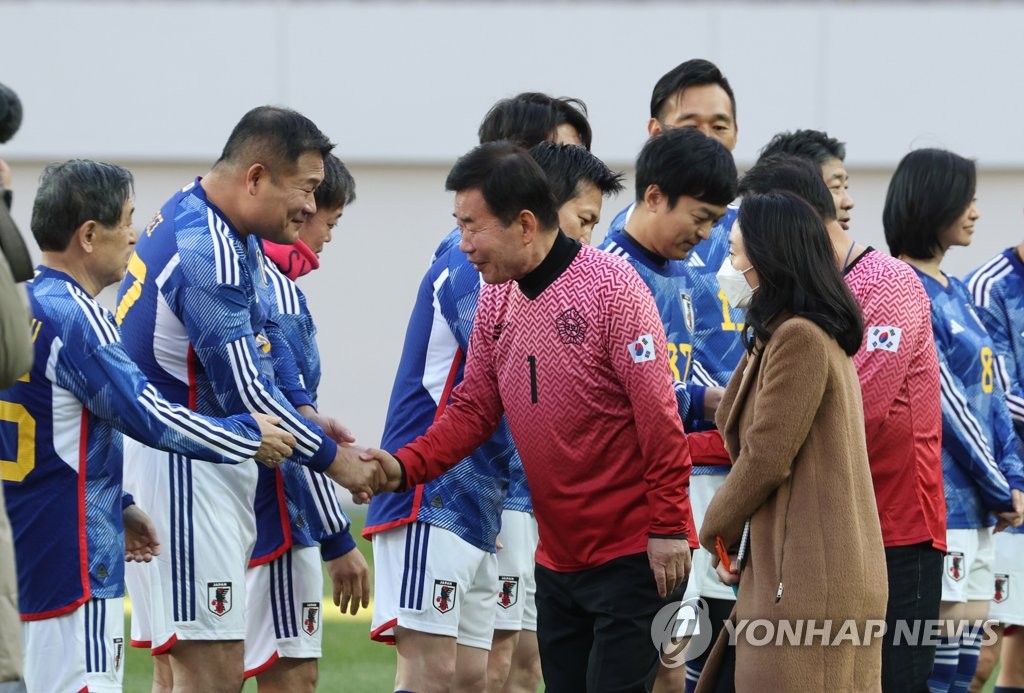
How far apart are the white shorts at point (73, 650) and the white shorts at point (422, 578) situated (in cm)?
99

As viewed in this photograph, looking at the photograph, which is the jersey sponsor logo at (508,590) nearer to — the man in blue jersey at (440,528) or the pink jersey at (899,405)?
the man in blue jersey at (440,528)

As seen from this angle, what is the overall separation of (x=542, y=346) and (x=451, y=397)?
50 centimetres

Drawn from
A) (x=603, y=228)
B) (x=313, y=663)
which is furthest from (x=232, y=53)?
(x=313, y=663)

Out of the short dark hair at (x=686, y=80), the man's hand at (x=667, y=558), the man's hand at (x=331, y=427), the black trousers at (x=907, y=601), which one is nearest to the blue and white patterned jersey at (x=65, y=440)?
the man's hand at (x=331, y=427)

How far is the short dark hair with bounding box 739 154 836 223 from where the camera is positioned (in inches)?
192

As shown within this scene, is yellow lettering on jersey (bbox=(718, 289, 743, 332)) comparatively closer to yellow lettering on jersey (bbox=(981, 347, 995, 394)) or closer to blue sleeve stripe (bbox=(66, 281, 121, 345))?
yellow lettering on jersey (bbox=(981, 347, 995, 394))

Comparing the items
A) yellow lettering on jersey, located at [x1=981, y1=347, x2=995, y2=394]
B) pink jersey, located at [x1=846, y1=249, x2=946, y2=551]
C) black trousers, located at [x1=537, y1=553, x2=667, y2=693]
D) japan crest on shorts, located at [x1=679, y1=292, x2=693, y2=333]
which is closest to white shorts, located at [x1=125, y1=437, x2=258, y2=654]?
black trousers, located at [x1=537, y1=553, x2=667, y2=693]

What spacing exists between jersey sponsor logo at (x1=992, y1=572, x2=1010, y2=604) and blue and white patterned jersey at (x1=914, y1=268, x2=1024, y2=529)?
65cm

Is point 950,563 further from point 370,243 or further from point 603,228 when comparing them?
point 370,243

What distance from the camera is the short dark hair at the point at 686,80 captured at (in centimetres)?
618

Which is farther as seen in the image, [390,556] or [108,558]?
[390,556]

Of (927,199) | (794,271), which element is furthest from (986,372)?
(794,271)

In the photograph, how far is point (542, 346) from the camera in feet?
13.9

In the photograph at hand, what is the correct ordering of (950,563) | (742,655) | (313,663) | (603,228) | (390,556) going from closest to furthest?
(742,655), (390,556), (313,663), (950,563), (603,228)
